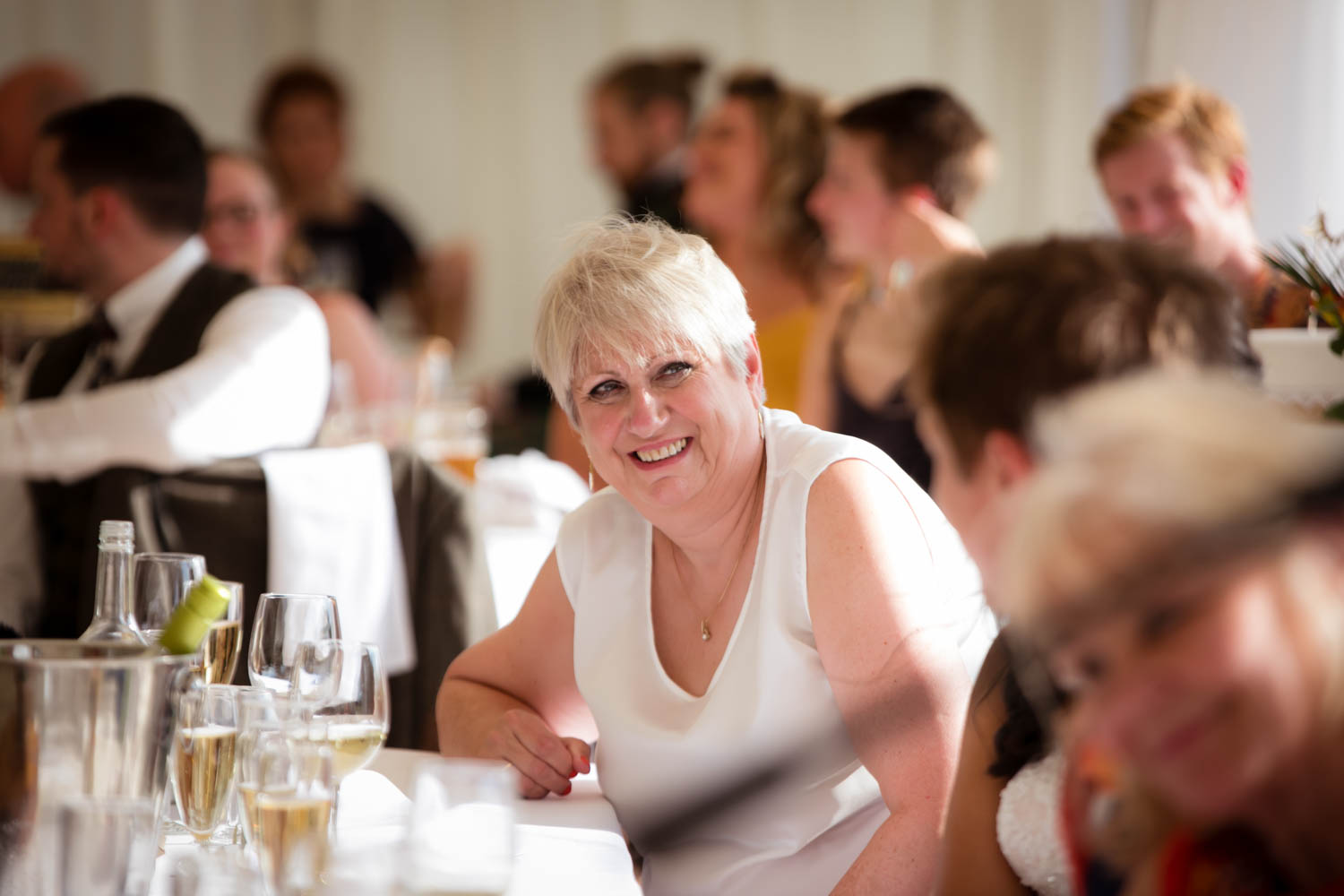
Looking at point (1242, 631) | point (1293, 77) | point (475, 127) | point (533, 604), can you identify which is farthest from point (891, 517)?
→ point (475, 127)

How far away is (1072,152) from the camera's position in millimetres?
5266

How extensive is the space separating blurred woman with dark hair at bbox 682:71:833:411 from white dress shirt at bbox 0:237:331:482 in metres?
1.51

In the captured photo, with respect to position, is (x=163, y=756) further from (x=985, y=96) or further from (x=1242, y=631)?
(x=985, y=96)

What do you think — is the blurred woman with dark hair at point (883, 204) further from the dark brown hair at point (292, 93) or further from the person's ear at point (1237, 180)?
the dark brown hair at point (292, 93)

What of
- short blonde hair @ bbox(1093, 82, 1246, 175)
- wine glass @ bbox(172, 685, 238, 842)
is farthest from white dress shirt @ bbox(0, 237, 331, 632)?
short blonde hair @ bbox(1093, 82, 1246, 175)

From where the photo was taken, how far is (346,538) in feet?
7.77

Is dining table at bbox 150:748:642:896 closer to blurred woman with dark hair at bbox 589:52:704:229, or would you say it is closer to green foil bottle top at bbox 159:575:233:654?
green foil bottle top at bbox 159:575:233:654

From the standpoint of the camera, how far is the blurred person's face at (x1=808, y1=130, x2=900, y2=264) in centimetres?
320

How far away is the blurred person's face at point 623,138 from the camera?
4.81 metres

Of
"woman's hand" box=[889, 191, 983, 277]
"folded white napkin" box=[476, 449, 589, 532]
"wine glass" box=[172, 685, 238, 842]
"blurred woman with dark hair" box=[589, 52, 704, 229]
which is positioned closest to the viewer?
"wine glass" box=[172, 685, 238, 842]

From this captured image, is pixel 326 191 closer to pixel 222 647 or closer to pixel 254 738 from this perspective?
pixel 222 647

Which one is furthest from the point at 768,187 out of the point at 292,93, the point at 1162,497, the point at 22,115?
the point at 22,115

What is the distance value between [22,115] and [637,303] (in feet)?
16.1

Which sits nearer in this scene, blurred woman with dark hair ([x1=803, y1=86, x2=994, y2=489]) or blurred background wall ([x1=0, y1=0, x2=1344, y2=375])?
blurred woman with dark hair ([x1=803, y1=86, x2=994, y2=489])
